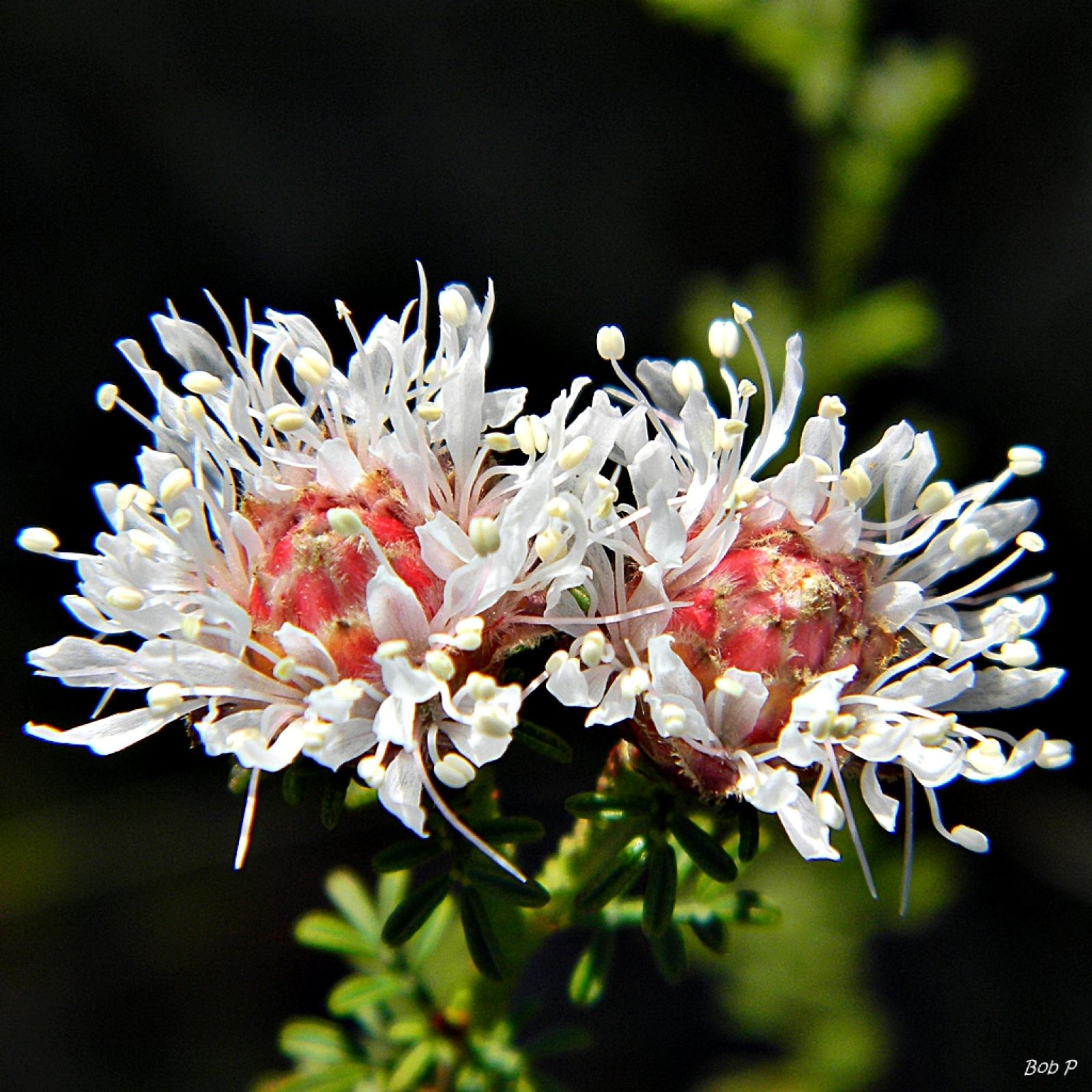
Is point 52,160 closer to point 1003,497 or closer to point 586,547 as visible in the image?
point 586,547

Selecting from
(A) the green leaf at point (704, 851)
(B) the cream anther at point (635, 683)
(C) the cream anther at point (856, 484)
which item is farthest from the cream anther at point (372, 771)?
(C) the cream anther at point (856, 484)

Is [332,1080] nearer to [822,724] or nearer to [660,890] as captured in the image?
[660,890]

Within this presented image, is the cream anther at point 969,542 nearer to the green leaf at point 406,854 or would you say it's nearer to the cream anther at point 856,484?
the cream anther at point 856,484

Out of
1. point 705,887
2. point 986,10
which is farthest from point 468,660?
point 986,10

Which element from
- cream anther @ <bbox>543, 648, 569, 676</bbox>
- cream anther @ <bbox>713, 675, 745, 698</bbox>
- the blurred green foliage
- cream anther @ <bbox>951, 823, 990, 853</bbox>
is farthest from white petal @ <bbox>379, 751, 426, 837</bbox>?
the blurred green foliage

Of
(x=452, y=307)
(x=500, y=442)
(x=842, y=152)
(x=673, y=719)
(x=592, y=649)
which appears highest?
(x=842, y=152)

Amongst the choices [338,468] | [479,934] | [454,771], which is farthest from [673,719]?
[338,468]

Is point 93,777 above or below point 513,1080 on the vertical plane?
above
